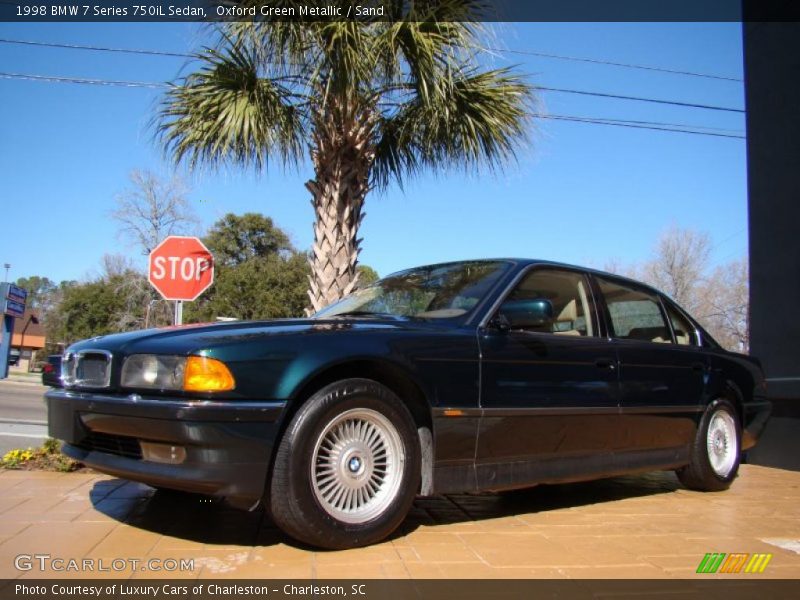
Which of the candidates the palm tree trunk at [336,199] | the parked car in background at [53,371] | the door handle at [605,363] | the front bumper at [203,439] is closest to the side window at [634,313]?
the door handle at [605,363]

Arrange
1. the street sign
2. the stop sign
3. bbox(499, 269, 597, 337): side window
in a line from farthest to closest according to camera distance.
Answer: the street sign, the stop sign, bbox(499, 269, 597, 337): side window

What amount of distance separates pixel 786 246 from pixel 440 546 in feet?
16.6

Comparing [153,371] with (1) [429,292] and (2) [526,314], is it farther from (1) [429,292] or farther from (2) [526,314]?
(2) [526,314]

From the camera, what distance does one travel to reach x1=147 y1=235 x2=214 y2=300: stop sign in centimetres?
725

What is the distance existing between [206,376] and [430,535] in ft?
4.82

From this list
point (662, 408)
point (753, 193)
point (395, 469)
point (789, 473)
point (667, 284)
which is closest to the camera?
point (395, 469)

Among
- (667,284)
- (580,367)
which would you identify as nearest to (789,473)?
(580,367)

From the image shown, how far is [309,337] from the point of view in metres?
2.96

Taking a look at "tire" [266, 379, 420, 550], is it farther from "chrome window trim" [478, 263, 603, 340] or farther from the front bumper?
"chrome window trim" [478, 263, 603, 340]

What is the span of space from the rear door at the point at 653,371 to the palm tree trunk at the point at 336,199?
120 inches

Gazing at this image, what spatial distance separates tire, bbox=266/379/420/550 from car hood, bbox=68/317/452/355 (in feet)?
1.14

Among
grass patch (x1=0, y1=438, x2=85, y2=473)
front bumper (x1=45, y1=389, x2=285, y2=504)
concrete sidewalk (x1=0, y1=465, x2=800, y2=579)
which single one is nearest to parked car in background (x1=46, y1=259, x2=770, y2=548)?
front bumper (x1=45, y1=389, x2=285, y2=504)

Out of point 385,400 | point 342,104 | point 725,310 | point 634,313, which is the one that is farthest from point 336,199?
point 725,310
